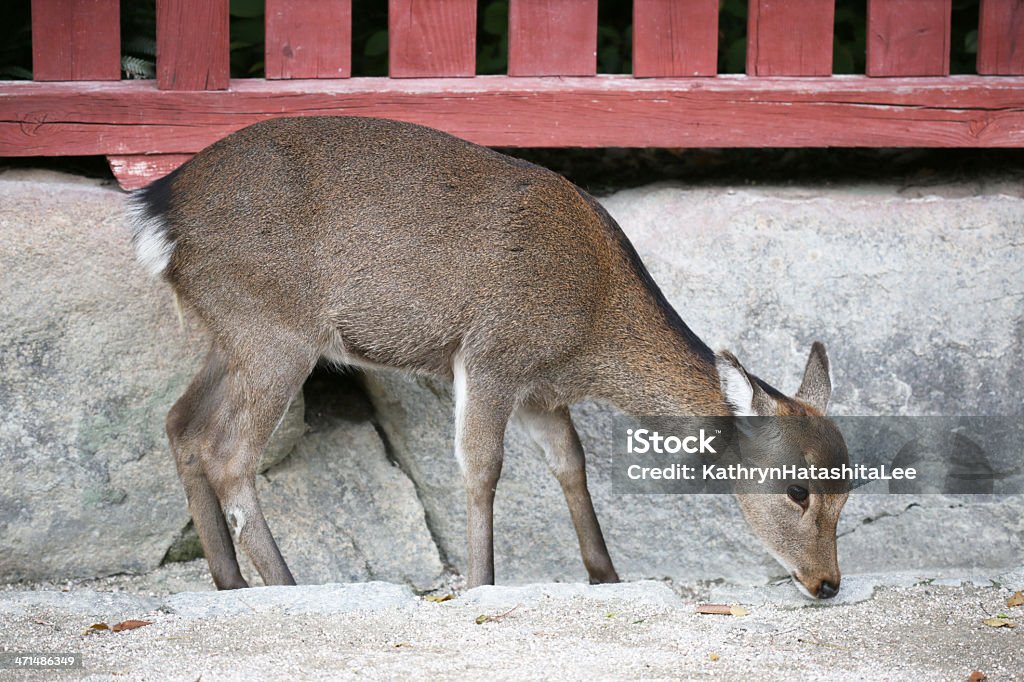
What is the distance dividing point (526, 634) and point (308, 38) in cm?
303

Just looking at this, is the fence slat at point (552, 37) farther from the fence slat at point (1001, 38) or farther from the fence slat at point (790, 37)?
the fence slat at point (1001, 38)

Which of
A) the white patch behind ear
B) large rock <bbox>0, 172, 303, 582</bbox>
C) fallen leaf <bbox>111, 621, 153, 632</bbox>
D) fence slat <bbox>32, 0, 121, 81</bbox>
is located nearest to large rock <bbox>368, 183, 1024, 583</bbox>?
the white patch behind ear

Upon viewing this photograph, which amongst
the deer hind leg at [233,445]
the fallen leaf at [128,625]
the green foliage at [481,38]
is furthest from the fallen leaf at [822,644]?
the green foliage at [481,38]

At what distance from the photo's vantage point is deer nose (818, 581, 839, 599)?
4.99m

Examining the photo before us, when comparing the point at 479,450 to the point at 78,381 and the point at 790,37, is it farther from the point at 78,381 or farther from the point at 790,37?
the point at 790,37

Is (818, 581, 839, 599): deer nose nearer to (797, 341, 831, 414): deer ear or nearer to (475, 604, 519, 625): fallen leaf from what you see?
(797, 341, 831, 414): deer ear

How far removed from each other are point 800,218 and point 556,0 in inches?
60.4

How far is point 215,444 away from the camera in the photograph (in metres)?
5.33

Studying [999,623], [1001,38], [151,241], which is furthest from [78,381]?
[1001,38]

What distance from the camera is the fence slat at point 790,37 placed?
594 cm

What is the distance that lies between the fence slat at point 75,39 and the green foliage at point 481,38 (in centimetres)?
29

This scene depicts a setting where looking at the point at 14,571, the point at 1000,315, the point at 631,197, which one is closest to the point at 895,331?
the point at 1000,315

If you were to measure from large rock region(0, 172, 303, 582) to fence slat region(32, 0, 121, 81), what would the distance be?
506 millimetres

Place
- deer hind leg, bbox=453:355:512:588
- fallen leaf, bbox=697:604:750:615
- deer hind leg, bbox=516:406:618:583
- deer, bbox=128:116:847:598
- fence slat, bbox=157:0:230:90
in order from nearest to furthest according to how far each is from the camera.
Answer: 1. fallen leaf, bbox=697:604:750:615
2. deer, bbox=128:116:847:598
3. deer hind leg, bbox=453:355:512:588
4. deer hind leg, bbox=516:406:618:583
5. fence slat, bbox=157:0:230:90
